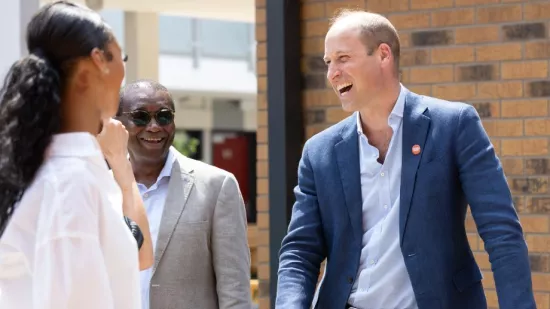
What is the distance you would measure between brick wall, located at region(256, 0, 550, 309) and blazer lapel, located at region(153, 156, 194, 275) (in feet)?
4.92

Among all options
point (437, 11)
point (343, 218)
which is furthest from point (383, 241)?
point (437, 11)

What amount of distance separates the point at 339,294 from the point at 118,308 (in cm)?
151

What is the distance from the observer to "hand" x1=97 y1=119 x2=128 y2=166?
125 inches

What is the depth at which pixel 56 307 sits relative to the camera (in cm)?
246

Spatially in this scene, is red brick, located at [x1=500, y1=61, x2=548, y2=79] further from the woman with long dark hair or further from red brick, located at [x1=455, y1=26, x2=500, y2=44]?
the woman with long dark hair

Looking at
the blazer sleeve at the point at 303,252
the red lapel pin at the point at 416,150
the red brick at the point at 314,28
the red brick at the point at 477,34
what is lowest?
the blazer sleeve at the point at 303,252

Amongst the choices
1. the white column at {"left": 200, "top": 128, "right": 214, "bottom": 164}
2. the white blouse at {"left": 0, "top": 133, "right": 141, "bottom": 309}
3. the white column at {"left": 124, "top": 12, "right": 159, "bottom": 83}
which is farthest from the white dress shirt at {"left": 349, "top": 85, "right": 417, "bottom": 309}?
the white column at {"left": 200, "top": 128, "right": 214, "bottom": 164}

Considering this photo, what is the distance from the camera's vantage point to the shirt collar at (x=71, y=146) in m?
2.59

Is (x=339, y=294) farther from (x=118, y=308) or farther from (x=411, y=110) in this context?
(x=118, y=308)

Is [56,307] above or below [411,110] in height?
below

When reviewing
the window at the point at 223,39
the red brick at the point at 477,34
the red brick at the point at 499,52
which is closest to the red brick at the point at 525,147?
the red brick at the point at 499,52

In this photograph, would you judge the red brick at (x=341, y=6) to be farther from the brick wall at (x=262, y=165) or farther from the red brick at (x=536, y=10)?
the red brick at (x=536, y=10)

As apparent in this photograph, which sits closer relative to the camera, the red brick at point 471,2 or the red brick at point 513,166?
the red brick at point 513,166

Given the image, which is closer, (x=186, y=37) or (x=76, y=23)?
(x=76, y=23)
